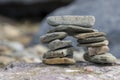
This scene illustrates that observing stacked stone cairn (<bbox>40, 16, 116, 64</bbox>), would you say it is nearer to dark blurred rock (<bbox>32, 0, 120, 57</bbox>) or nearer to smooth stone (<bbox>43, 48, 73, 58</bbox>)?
smooth stone (<bbox>43, 48, 73, 58</bbox>)

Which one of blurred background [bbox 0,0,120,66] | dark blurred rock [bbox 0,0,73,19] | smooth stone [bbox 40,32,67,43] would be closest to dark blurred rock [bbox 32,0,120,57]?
blurred background [bbox 0,0,120,66]

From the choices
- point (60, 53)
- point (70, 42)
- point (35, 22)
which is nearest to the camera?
point (60, 53)

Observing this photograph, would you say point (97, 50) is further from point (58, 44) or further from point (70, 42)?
point (58, 44)

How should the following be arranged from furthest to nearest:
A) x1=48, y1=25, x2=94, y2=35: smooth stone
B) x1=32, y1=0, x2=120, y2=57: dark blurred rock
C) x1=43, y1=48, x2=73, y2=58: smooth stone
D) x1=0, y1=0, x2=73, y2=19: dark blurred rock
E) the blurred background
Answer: x1=0, y1=0, x2=73, y2=19: dark blurred rock, x1=32, y1=0, x2=120, y2=57: dark blurred rock, the blurred background, x1=48, y1=25, x2=94, y2=35: smooth stone, x1=43, y1=48, x2=73, y2=58: smooth stone

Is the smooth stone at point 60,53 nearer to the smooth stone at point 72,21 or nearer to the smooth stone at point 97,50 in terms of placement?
the smooth stone at point 97,50

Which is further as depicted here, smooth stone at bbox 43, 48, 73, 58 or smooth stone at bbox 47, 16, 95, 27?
smooth stone at bbox 47, 16, 95, 27

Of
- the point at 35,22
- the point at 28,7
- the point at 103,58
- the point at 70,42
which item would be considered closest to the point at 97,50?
the point at 103,58

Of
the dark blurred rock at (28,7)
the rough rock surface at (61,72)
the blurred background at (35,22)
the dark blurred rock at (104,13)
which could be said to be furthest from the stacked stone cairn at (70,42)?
the dark blurred rock at (28,7)
